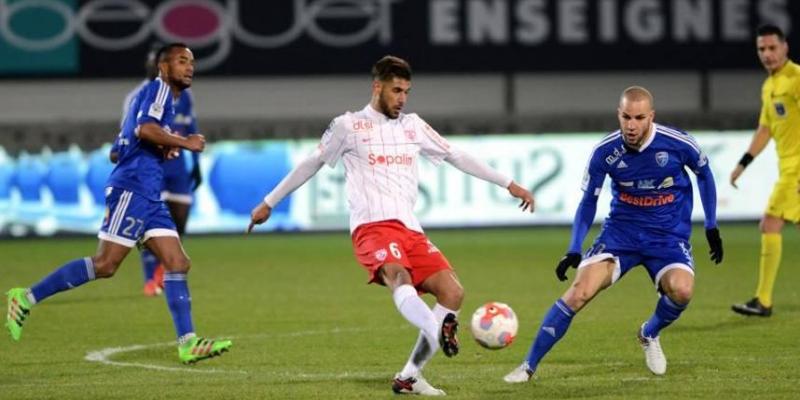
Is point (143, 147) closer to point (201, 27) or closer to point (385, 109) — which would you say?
point (385, 109)

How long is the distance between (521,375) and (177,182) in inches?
252

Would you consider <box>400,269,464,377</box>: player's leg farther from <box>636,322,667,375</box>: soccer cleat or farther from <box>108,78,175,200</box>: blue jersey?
<box>108,78,175,200</box>: blue jersey

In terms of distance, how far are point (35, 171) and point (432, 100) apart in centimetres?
756

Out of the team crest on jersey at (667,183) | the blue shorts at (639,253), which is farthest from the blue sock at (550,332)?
the team crest on jersey at (667,183)

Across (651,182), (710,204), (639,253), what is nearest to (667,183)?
(651,182)

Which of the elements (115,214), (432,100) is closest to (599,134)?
(432,100)

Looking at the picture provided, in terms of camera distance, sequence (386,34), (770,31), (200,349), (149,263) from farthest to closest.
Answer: (386,34), (149,263), (770,31), (200,349)

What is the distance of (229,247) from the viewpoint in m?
21.5

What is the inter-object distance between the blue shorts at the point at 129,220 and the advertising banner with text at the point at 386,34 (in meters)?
13.5

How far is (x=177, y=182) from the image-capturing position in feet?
47.8

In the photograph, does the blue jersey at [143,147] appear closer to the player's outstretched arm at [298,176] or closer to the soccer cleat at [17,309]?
the soccer cleat at [17,309]

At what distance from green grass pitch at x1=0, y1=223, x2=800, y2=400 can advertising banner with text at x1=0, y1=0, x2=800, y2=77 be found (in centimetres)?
540

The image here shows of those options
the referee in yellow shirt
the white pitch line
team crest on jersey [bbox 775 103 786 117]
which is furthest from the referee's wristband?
the white pitch line

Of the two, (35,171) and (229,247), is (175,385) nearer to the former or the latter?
(229,247)
